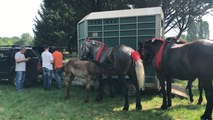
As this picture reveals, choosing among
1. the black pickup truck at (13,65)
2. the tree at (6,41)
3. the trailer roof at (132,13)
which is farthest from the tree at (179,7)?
the tree at (6,41)

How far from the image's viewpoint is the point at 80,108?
25.8 feet

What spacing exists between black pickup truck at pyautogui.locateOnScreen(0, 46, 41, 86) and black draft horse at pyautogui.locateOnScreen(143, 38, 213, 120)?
541 cm

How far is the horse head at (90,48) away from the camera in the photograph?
9.43 m

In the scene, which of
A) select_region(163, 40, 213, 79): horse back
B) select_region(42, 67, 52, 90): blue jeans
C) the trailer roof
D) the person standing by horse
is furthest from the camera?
the person standing by horse

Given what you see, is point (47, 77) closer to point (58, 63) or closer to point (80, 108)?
point (58, 63)

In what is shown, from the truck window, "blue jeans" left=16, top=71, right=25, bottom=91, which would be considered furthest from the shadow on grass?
the truck window

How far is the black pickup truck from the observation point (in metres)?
11.5

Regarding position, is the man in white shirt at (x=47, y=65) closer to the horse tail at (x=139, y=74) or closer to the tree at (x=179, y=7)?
the horse tail at (x=139, y=74)

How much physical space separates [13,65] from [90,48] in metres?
4.38

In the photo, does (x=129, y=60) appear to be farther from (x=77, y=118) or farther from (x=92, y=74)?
(x=77, y=118)

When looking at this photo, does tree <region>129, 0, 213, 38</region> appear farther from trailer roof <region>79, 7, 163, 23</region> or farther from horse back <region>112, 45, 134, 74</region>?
horse back <region>112, 45, 134, 74</region>

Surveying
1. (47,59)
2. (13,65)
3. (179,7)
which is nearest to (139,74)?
(47,59)

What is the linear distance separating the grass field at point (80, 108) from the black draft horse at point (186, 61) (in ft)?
1.88

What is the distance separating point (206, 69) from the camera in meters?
6.23
